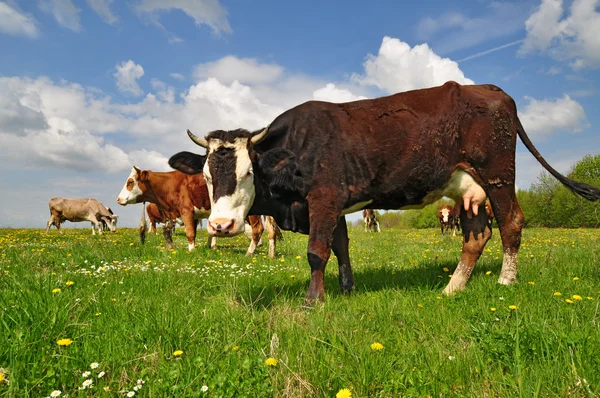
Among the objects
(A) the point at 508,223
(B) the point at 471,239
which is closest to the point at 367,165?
(B) the point at 471,239

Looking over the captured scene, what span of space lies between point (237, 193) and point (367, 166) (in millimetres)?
1852

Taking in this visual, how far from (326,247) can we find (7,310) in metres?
3.44

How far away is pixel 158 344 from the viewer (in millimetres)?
3301

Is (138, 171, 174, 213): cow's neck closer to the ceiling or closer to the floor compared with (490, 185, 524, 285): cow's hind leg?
closer to the ceiling

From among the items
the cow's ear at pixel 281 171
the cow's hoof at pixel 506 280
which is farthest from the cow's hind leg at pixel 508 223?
the cow's ear at pixel 281 171

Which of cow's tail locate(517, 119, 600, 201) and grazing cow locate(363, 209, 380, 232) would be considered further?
grazing cow locate(363, 209, 380, 232)

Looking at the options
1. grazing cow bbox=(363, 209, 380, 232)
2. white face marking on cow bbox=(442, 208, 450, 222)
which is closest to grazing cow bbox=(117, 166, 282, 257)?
grazing cow bbox=(363, 209, 380, 232)

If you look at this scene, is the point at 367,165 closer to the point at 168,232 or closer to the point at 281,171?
the point at 281,171

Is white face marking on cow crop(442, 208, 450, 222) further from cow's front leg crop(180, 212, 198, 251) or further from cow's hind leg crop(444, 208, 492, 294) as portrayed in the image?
cow's hind leg crop(444, 208, 492, 294)

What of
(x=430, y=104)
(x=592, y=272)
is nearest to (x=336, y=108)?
(x=430, y=104)

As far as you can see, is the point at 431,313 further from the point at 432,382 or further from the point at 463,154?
the point at 463,154

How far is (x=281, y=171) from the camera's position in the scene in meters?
5.53

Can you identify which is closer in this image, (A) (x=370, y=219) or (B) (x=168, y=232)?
(B) (x=168, y=232)

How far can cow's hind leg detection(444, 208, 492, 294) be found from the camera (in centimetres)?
630
